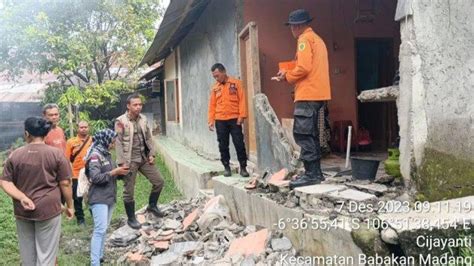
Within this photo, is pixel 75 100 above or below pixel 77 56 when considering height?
below

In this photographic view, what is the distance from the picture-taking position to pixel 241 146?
594cm

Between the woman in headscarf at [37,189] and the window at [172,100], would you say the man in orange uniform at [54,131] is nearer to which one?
the woman in headscarf at [37,189]

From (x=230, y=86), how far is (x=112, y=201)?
6.96 feet

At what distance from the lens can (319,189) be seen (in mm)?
3996

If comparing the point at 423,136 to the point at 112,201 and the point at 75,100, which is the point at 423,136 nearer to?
the point at 112,201

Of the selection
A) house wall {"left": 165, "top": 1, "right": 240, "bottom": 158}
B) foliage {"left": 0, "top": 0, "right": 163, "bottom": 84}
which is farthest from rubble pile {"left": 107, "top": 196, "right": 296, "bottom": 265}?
foliage {"left": 0, "top": 0, "right": 163, "bottom": 84}

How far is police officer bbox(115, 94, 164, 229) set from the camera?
5523 millimetres

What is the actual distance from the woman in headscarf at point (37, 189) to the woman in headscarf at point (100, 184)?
2.12 ft

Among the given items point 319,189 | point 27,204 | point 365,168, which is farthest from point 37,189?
point 365,168

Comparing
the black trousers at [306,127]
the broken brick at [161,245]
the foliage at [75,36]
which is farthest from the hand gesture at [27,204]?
the foliage at [75,36]

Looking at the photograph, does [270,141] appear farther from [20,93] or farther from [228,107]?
[20,93]

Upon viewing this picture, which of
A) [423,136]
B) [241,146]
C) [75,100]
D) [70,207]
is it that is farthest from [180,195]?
[75,100]

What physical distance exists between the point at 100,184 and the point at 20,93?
17.0 metres

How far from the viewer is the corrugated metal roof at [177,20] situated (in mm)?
7496
